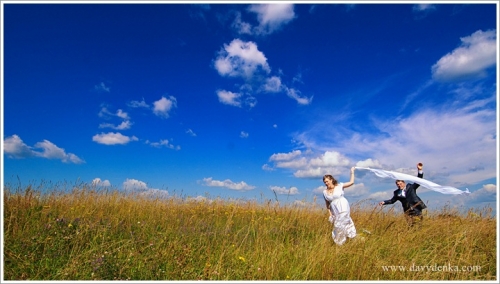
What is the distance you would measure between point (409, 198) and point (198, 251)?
6127 mm

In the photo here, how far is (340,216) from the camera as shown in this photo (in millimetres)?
6629

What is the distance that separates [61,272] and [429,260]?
18.6 feet

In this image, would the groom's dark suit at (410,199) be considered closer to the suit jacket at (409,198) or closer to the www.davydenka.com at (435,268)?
the suit jacket at (409,198)

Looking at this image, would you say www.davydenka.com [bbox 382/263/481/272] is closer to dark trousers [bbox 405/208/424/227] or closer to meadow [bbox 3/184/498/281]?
meadow [bbox 3/184/498/281]

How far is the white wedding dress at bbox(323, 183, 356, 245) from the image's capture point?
6.50 meters

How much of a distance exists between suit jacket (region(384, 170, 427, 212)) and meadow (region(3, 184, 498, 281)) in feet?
3.22

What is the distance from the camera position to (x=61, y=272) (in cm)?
458

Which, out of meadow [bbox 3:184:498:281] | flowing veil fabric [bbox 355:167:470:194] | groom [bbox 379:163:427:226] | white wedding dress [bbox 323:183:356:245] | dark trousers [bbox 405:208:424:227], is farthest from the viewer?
groom [bbox 379:163:427:226]

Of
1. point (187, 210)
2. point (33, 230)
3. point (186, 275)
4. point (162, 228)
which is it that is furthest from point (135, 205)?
point (186, 275)

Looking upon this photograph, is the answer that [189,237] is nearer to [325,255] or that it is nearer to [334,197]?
[325,255]

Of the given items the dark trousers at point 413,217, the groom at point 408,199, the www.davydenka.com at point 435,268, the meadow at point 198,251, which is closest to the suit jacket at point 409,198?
the groom at point 408,199

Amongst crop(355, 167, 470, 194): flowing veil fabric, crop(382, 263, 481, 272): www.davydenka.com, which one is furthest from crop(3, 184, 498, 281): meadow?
crop(355, 167, 470, 194): flowing veil fabric

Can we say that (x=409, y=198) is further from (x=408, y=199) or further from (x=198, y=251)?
(x=198, y=251)

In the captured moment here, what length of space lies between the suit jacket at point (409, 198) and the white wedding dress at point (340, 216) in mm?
2755
